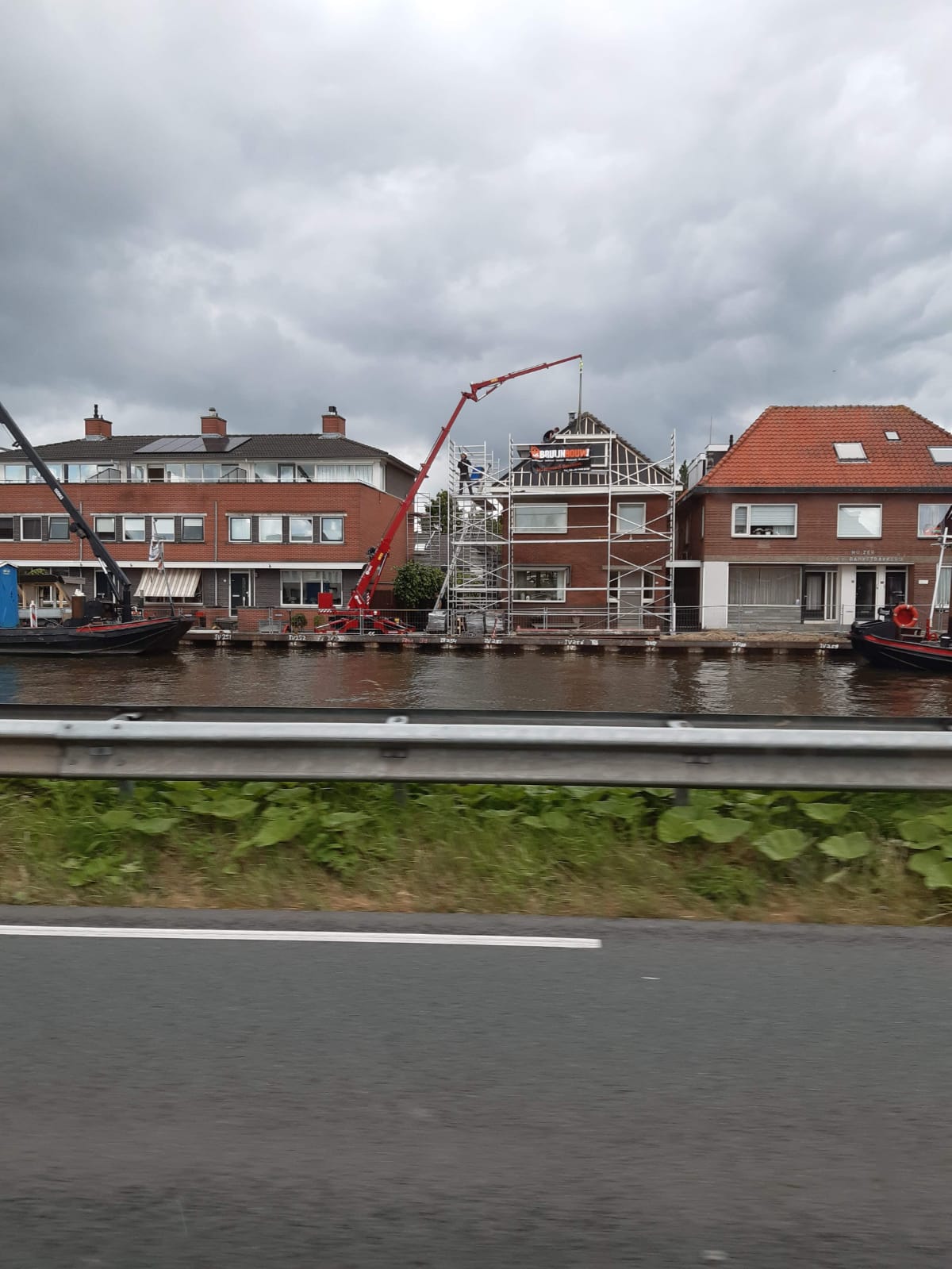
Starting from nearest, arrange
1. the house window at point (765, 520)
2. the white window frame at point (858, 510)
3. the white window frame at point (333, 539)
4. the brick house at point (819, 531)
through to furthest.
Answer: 1. the brick house at point (819, 531)
2. the white window frame at point (858, 510)
3. the house window at point (765, 520)
4. the white window frame at point (333, 539)

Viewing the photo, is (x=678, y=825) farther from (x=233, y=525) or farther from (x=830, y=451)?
(x=233, y=525)

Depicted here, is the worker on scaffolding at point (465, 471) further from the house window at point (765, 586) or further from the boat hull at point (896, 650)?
the boat hull at point (896, 650)

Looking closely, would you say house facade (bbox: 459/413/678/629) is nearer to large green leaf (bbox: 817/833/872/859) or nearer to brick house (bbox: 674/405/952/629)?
brick house (bbox: 674/405/952/629)

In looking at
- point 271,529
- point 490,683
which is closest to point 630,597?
point 490,683

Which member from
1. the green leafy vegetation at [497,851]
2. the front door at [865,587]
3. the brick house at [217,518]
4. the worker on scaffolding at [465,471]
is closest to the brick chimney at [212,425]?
the brick house at [217,518]

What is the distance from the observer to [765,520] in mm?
42156

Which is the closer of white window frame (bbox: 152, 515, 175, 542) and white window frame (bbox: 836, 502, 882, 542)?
white window frame (bbox: 836, 502, 882, 542)

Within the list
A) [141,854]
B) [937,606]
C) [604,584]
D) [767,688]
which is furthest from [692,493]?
[141,854]

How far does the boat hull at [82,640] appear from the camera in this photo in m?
35.4

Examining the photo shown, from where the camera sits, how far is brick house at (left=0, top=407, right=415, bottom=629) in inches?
1938

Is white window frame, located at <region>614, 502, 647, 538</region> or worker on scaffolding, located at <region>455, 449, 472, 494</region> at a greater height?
worker on scaffolding, located at <region>455, 449, 472, 494</region>

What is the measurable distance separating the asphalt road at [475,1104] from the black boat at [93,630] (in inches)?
1333

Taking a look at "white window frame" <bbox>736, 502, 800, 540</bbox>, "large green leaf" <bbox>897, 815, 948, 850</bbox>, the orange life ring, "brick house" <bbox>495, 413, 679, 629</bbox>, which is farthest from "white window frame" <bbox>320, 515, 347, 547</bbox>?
"large green leaf" <bbox>897, 815, 948, 850</bbox>

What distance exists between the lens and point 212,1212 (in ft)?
7.65
